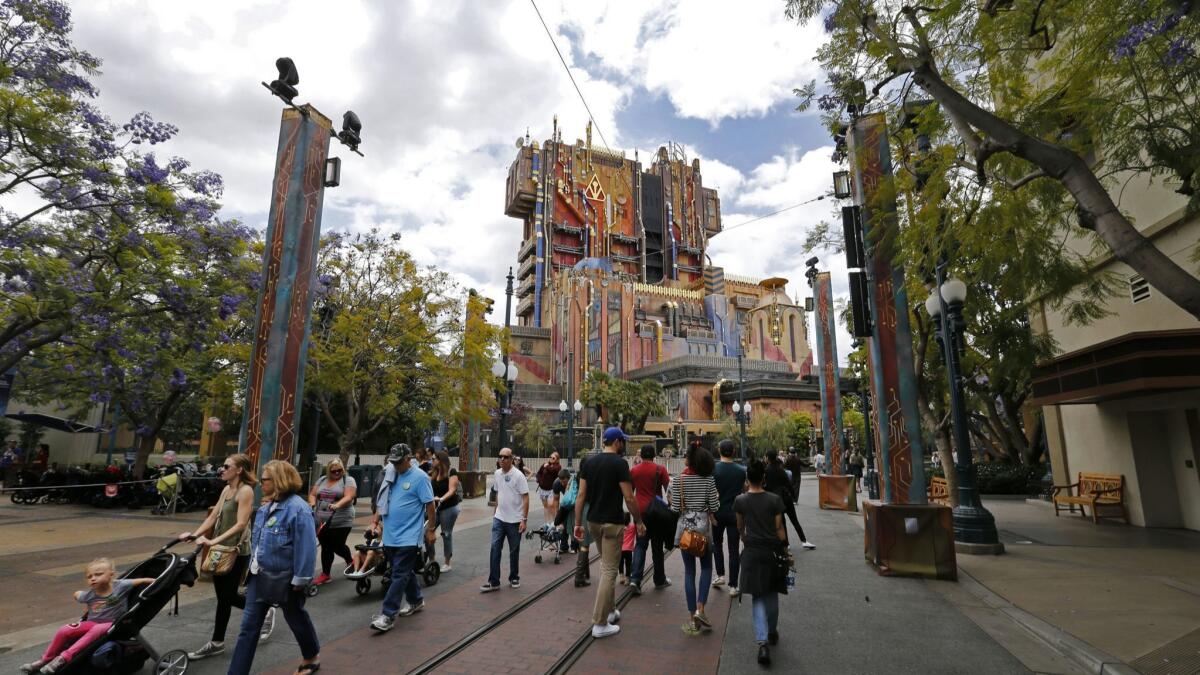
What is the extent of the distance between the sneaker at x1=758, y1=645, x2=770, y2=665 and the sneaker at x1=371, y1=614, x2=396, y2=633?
134 inches

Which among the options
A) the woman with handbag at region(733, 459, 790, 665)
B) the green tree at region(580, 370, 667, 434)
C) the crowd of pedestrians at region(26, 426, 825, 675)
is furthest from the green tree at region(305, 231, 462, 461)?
the green tree at region(580, 370, 667, 434)

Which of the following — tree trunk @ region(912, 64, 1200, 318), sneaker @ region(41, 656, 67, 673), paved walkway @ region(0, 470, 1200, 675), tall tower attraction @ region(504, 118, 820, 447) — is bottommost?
paved walkway @ region(0, 470, 1200, 675)

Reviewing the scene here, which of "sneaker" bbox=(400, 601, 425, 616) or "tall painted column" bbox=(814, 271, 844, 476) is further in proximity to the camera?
"tall painted column" bbox=(814, 271, 844, 476)

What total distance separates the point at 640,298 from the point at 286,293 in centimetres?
6528

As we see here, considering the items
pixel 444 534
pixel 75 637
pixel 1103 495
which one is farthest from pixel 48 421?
pixel 1103 495

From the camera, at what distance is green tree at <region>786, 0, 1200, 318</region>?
5.37 meters

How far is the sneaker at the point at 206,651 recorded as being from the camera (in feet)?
16.1

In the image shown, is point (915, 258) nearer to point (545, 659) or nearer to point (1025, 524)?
point (1025, 524)

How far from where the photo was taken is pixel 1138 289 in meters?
12.2

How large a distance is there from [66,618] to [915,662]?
26.9ft

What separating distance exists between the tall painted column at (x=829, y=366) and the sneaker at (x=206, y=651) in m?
19.2

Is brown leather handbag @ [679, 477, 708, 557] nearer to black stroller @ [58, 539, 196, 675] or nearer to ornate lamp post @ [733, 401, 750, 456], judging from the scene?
black stroller @ [58, 539, 196, 675]

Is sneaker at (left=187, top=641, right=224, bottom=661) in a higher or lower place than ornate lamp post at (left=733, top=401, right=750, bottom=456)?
lower

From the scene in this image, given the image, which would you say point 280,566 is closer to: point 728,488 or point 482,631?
point 482,631
